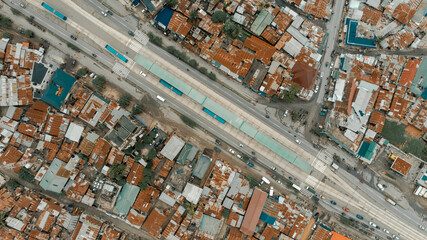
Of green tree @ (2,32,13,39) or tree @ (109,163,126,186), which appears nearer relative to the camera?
tree @ (109,163,126,186)

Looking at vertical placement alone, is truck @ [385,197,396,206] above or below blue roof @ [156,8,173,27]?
below

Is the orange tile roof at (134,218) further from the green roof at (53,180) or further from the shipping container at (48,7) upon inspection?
the shipping container at (48,7)

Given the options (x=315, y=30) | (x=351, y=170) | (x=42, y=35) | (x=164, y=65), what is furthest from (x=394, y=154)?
(x=42, y=35)

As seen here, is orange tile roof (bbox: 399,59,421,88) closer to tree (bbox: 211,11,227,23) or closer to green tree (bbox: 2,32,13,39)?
tree (bbox: 211,11,227,23)

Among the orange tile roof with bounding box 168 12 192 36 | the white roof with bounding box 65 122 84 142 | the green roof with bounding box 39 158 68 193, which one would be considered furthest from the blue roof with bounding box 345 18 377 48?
the green roof with bounding box 39 158 68 193

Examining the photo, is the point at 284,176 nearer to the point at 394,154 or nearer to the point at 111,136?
the point at 394,154

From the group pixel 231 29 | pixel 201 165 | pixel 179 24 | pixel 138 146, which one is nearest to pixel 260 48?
pixel 231 29
